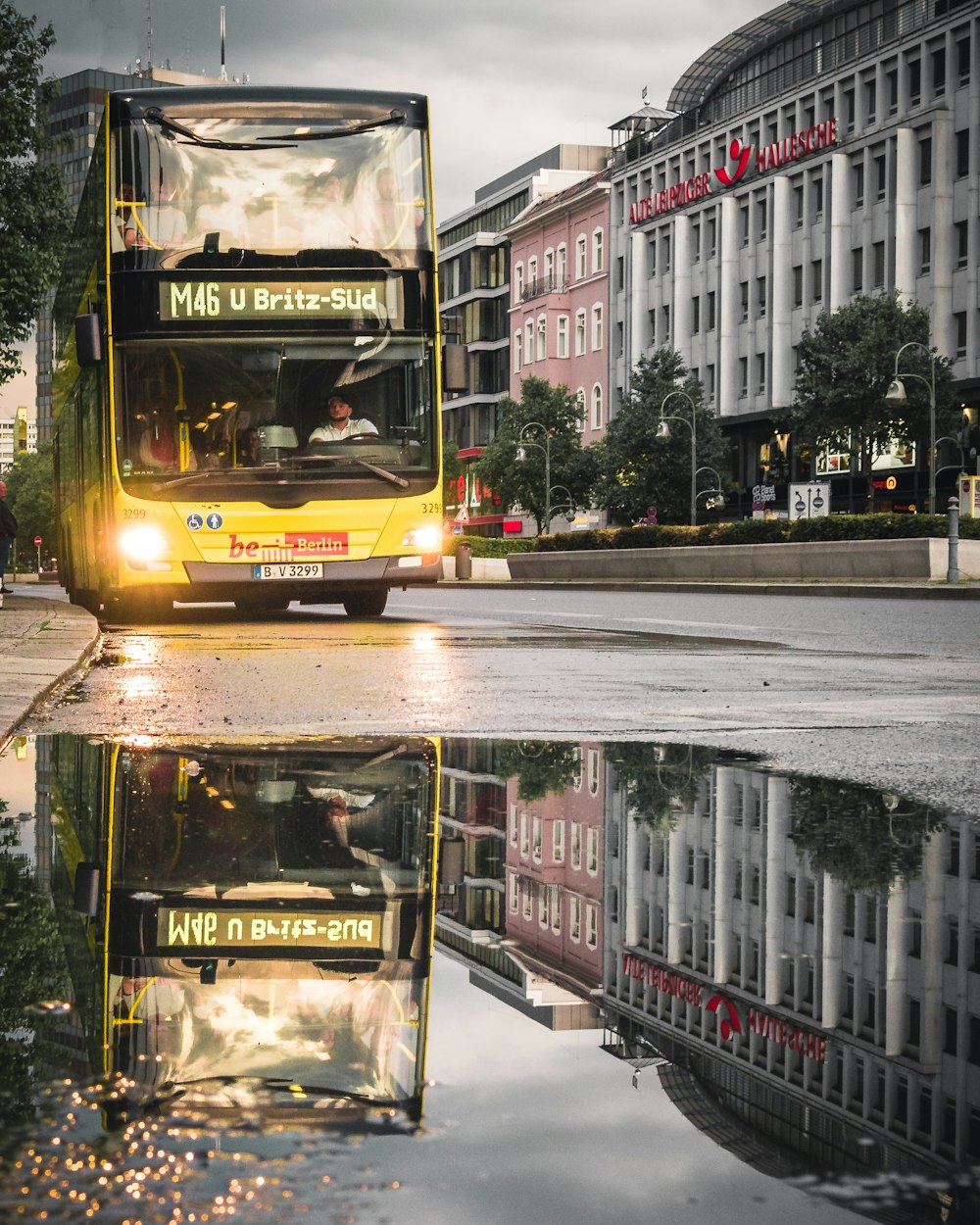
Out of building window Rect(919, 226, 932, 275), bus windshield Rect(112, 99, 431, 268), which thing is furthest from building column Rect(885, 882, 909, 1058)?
building window Rect(919, 226, 932, 275)

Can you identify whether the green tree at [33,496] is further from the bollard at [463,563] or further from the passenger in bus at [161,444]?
the passenger in bus at [161,444]

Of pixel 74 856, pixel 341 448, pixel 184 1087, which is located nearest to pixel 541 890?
pixel 74 856

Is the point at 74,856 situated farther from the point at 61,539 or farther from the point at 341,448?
the point at 61,539

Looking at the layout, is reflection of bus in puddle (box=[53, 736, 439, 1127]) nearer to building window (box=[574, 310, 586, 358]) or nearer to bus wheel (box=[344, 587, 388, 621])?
bus wheel (box=[344, 587, 388, 621])

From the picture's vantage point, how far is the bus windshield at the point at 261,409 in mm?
17469

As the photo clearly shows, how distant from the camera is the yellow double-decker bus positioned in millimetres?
17391

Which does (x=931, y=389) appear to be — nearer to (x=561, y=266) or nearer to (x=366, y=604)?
(x=366, y=604)

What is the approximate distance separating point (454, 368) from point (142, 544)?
355 cm

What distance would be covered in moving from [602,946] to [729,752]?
3367mm

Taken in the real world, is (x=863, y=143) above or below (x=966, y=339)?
above

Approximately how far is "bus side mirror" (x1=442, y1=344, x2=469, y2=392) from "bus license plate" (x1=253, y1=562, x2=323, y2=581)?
7.28 ft

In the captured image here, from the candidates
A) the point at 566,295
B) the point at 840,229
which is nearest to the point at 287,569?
the point at 840,229

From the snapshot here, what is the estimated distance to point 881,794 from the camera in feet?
18.4

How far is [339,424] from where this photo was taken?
18.0 m
